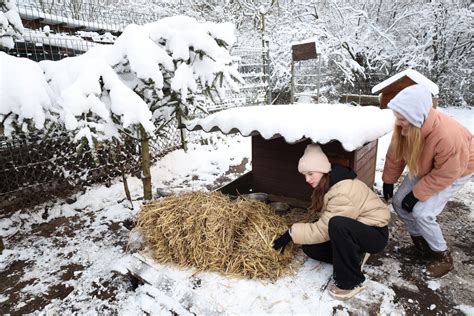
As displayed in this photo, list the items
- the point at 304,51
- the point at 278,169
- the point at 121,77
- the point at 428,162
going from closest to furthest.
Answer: the point at 428,162 → the point at 121,77 → the point at 278,169 → the point at 304,51

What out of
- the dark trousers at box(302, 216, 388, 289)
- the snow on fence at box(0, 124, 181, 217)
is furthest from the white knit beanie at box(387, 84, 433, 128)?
the snow on fence at box(0, 124, 181, 217)

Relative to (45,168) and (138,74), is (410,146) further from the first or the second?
(45,168)

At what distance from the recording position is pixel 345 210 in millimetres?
2088

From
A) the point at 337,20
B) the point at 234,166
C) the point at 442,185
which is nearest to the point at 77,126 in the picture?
the point at 442,185

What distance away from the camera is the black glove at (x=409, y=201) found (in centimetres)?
239

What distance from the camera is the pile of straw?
2.38 meters

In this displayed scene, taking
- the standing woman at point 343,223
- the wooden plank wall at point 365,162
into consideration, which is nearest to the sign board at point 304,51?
the wooden plank wall at point 365,162

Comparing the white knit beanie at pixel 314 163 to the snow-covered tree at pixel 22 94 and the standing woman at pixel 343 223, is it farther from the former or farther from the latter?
the snow-covered tree at pixel 22 94

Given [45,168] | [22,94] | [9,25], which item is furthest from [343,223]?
[9,25]

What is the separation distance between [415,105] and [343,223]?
970 mm

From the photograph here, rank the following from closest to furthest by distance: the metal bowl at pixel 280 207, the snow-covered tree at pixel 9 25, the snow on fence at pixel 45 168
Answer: the metal bowl at pixel 280 207 < the snow-covered tree at pixel 9 25 < the snow on fence at pixel 45 168

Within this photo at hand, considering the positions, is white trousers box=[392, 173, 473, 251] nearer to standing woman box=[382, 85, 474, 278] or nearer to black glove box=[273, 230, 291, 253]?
standing woman box=[382, 85, 474, 278]

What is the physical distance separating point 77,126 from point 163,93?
2.97 feet

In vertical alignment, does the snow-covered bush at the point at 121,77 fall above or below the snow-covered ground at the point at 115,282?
above
